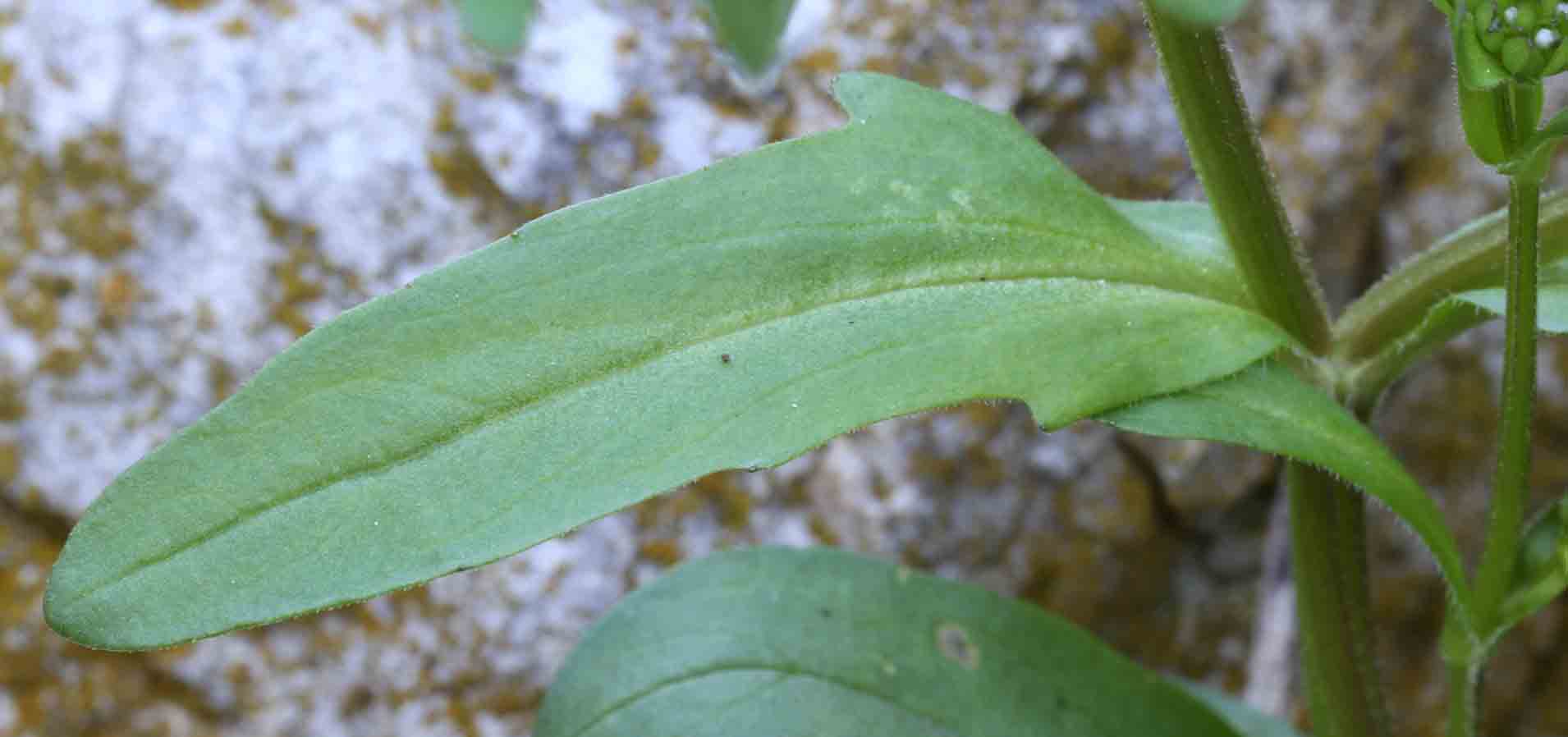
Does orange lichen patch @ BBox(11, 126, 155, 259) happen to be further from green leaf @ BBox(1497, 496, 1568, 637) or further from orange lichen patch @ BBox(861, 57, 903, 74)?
green leaf @ BBox(1497, 496, 1568, 637)

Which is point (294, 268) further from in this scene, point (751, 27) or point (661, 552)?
point (751, 27)

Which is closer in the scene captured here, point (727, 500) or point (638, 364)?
point (638, 364)

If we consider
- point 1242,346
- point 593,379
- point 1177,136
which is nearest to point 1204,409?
point 1242,346

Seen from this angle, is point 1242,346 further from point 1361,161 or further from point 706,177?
point 1361,161

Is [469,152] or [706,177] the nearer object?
[706,177]

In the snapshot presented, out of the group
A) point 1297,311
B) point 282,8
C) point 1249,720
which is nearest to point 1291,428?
point 1297,311

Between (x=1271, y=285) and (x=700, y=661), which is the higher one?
(x=1271, y=285)

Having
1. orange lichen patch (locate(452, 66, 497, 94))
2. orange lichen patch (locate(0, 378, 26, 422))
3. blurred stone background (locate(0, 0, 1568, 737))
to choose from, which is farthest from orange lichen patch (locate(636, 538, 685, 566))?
orange lichen patch (locate(0, 378, 26, 422))
